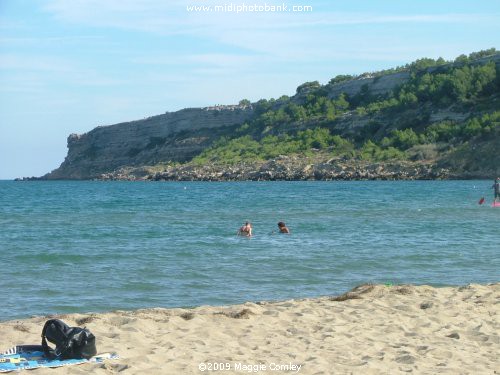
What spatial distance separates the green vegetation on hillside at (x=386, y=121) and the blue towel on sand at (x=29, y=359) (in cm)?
8480

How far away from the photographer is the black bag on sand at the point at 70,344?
28.1ft

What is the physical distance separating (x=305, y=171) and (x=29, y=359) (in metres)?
90.6

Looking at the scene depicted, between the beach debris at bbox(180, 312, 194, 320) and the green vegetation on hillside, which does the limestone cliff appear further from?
the beach debris at bbox(180, 312, 194, 320)

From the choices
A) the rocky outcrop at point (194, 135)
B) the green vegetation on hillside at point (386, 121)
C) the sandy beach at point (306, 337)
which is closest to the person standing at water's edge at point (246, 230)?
the sandy beach at point (306, 337)

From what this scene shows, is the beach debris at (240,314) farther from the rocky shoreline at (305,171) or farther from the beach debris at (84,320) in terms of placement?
the rocky shoreline at (305,171)

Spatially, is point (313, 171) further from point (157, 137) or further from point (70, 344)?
point (70, 344)

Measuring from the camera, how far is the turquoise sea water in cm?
1494

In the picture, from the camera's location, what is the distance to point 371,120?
111375mm

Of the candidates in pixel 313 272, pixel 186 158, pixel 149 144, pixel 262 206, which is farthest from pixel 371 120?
pixel 313 272

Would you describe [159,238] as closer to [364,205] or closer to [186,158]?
[364,205]

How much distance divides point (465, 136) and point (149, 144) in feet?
233

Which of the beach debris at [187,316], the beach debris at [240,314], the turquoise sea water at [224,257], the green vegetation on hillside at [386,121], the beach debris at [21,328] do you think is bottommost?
the turquoise sea water at [224,257]

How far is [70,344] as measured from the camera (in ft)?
28.0

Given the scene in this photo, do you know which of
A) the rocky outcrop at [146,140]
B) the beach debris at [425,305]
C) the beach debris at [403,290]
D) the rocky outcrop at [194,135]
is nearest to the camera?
the beach debris at [425,305]
